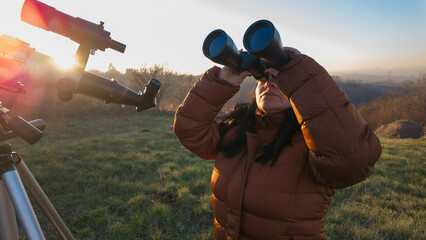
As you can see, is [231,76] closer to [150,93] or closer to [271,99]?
[271,99]

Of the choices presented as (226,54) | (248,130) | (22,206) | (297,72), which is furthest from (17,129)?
(297,72)

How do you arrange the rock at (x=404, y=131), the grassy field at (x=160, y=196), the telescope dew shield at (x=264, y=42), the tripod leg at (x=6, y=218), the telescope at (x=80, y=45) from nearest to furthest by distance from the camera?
the telescope dew shield at (x=264, y=42), the telescope at (x=80, y=45), the tripod leg at (x=6, y=218), the grassy field at (x=160, y=196), the rock at (x=404, y=131)

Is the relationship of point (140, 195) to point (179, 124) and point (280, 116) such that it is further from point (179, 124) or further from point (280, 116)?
point (280, 116)

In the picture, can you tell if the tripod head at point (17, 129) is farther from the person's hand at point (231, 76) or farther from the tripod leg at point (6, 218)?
the person's hand at point (231, 76)

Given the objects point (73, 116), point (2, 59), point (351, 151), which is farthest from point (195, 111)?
point (73, 116)

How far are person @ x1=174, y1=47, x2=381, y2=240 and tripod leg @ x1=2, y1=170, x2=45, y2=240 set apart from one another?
1.05 m

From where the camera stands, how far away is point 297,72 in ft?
4.30

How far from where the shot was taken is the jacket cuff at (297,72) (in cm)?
130

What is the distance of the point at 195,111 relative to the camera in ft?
5.78

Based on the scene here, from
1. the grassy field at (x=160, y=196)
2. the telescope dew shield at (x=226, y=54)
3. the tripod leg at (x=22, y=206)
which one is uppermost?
the telescope dew shield at (x=226, y=54)

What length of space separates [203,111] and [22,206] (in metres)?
1.25

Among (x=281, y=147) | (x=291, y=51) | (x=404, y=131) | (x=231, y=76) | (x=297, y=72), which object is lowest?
(x=281, y=147)

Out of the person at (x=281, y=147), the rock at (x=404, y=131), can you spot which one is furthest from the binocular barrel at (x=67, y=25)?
the rock at (x=404, y=131)

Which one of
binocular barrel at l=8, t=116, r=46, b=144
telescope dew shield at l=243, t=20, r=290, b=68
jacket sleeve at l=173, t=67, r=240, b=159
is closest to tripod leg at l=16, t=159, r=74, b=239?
binocular barrel at l=8, t=116, r=46, b=144
